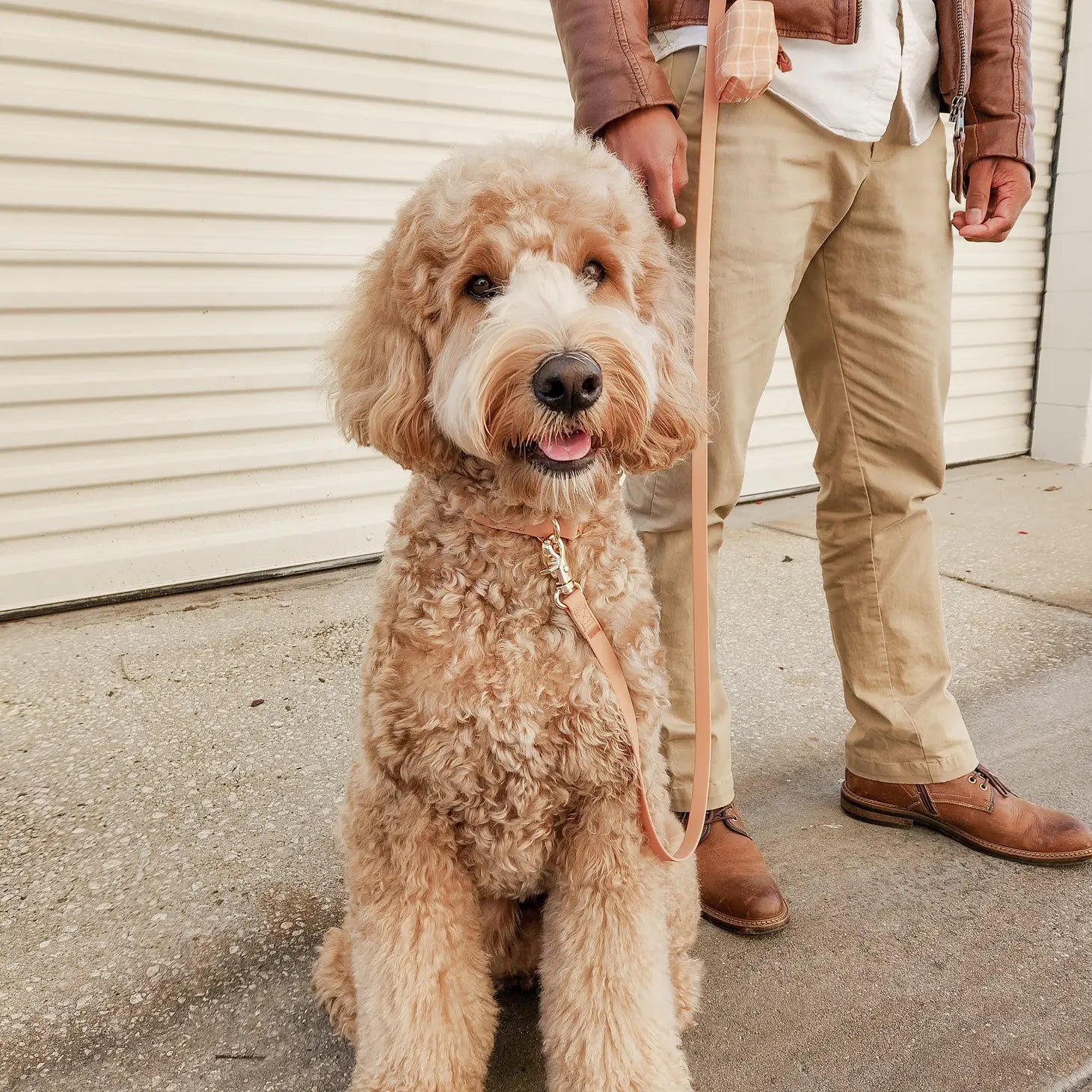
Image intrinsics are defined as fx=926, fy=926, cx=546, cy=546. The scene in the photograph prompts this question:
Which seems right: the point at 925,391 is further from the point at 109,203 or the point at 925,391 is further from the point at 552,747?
the point at 109,203

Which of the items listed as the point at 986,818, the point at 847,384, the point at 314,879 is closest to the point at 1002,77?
the point at 847,384

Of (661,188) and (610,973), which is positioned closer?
(610,973)

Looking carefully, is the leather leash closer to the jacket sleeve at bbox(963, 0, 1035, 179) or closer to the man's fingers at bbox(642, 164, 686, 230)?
the man's fingers at bbox(642, 164, 686, 230)

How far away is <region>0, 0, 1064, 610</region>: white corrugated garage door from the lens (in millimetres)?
3408

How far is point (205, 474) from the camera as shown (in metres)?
3.88

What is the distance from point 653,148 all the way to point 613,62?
164 mm

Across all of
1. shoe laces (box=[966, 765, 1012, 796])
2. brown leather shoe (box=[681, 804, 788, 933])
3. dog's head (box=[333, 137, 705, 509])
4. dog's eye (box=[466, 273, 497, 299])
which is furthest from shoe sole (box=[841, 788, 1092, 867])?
dog's eye (box=[466, 273, 497, 299])

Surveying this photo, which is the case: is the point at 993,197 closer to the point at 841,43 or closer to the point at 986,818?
the point at 841,43

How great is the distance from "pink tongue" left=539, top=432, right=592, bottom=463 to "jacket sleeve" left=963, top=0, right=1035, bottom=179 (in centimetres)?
132

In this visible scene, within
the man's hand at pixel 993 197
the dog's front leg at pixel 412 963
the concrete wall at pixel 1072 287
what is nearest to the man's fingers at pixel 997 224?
the man's hand at pixel 993 197

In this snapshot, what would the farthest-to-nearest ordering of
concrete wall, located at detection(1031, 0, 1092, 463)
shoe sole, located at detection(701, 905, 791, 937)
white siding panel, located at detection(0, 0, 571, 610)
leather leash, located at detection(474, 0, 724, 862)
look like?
concrete wall, located at detection(1031, 0, 1092, 463), white siding panel, located at detection(0, 0, 571, 610), shoe sole, located at detection(701, 905, 791, 937), leather leash, located at detection(474, 0, 724, 862)

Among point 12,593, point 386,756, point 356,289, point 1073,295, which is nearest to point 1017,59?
point 356,289

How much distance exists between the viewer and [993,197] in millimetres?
2090

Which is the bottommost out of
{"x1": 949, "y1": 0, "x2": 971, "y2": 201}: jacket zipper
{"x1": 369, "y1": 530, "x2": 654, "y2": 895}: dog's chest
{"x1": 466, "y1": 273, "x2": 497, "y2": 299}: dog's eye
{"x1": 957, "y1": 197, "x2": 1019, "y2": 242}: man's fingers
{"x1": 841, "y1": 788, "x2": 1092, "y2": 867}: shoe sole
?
{"x1": 841, "y1": 788, "x2": 1092, "y2": 867}: shoe sole
